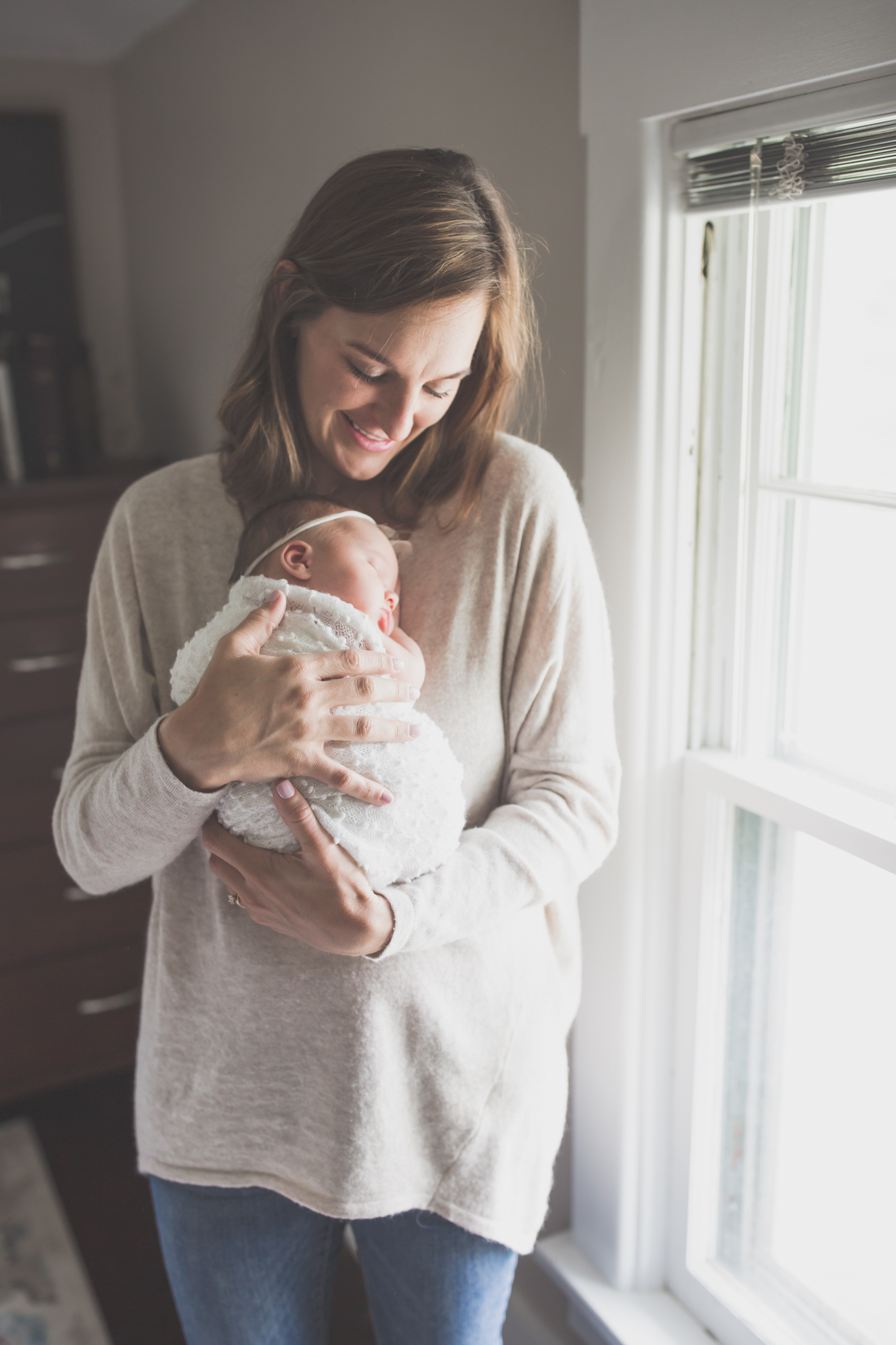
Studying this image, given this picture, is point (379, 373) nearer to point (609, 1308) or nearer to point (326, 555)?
point (326, 555)

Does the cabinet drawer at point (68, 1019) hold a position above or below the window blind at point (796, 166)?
below

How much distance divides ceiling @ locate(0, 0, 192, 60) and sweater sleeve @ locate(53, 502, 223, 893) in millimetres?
1492

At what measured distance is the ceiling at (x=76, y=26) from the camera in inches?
82.5

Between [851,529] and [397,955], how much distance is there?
2.10 ft

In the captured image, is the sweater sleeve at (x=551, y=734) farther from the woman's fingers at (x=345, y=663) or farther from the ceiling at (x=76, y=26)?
the ceiling at (x=76, y=26)

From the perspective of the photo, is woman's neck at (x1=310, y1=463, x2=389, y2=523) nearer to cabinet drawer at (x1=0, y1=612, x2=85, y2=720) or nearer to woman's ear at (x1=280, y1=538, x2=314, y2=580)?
woman's ear at (x1=280, y1=538, x2=314, y2=580)

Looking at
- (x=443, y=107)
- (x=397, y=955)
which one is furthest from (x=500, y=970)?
(x=443, y=107)

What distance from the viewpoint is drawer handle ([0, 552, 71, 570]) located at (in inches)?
84.7

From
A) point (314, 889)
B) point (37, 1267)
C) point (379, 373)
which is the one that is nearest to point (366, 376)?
point (379, 373)

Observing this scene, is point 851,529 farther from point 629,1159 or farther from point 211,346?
point 211,346

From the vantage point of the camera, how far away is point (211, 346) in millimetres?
2117

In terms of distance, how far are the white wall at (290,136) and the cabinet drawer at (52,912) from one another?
3.21ft

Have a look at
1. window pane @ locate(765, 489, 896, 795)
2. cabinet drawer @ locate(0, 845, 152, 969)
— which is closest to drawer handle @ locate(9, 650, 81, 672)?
cabinet drawer @ locate(0, 845, 152, 969)

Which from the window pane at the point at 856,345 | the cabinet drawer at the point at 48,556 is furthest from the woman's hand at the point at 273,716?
the cabinet drawer at the point at 48,556
